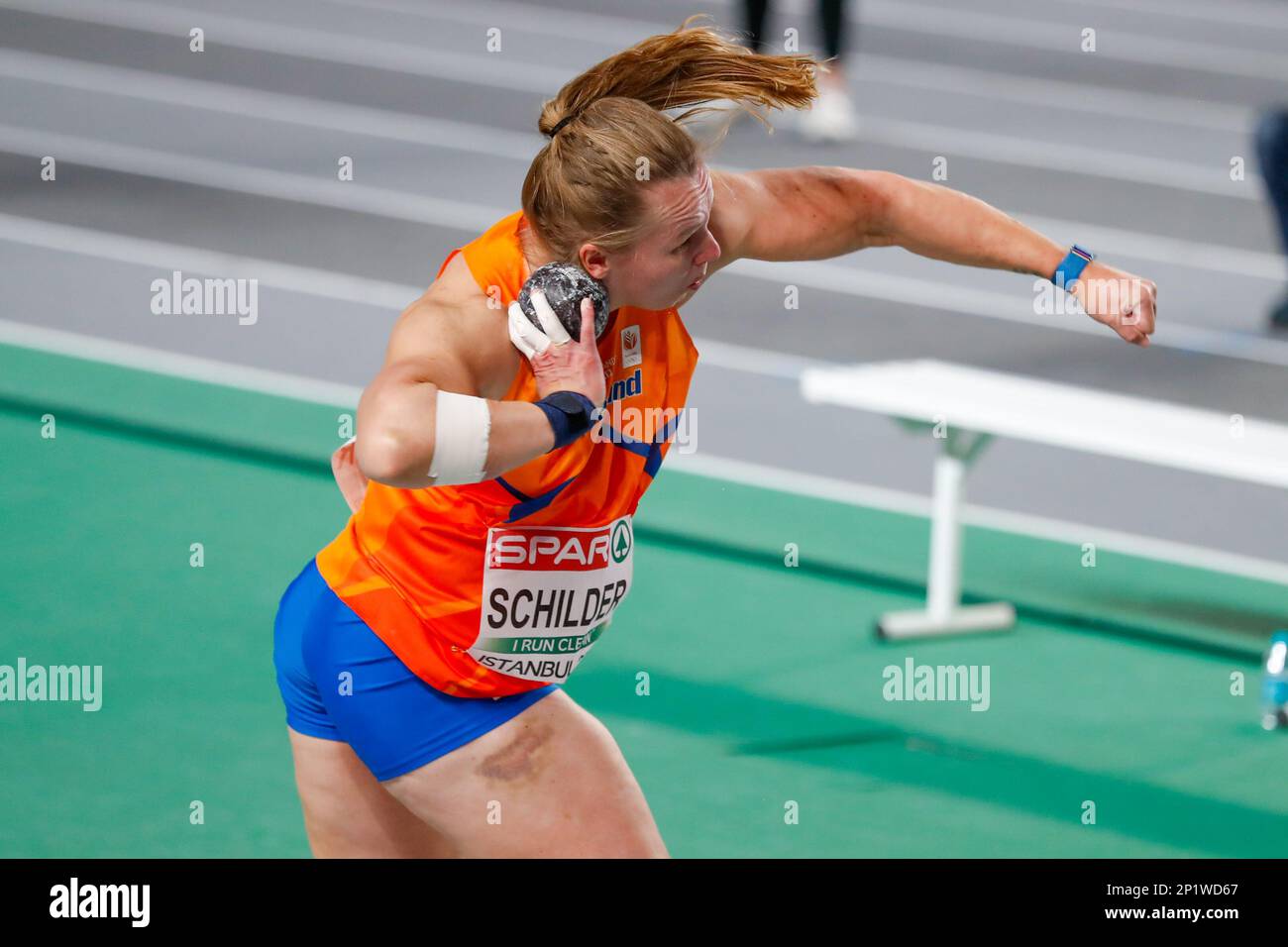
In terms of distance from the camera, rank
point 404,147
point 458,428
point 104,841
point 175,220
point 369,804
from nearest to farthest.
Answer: point 458,428
point 369,804
point 104,841
point 175,220
point 404,147

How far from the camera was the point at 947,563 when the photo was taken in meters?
7.02

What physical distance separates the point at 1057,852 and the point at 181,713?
2759mm

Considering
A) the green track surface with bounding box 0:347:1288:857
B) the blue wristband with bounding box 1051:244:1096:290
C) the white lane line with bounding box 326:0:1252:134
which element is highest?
the white lane line with bounding box 326:0:1252:134

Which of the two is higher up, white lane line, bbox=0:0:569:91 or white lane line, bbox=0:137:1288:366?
white lane line, bbox=0:0:569:91

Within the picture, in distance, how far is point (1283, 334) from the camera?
10.6 meters

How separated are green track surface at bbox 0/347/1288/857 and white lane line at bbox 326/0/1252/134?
330 inches

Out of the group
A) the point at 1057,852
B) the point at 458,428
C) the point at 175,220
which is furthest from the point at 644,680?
the point at 175,220

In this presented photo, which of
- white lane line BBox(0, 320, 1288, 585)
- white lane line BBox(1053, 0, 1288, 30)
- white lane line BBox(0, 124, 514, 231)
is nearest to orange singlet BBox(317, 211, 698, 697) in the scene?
white lane line BBox(0, 320, 1288, 585)

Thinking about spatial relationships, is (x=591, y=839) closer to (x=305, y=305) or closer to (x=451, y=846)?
A: (x=451, y=846)

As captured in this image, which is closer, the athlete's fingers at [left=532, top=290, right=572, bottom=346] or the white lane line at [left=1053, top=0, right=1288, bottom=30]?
the athlete's fingers at [left=532, top=290, right=572, bottom=346]

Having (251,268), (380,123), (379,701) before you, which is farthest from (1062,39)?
(379,701)

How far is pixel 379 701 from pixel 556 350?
791mm

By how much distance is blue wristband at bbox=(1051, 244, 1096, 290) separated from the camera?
408 cm

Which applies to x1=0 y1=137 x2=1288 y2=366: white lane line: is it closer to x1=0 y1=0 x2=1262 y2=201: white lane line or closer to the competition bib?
x1=0 y1=0 x2=1262 y2=201: white lane line
